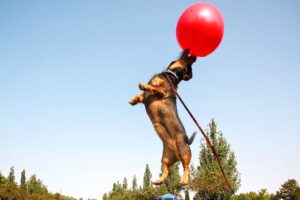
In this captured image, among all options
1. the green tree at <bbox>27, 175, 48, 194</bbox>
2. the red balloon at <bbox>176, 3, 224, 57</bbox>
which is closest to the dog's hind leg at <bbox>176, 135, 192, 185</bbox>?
the red balloon at <bbox>176, 3, 224, 57</bbox>

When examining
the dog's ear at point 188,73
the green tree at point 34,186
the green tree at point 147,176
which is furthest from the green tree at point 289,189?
the green tree at point 34,186

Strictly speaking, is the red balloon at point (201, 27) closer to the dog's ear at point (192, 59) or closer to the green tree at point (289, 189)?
the dog's ear at point (192, 59)

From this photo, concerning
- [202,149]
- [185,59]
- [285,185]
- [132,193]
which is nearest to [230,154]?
[202,149]

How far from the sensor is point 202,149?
40281 mm

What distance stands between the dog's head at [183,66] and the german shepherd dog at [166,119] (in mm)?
108

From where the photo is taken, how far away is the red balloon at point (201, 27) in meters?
4.02

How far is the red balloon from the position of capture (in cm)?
402

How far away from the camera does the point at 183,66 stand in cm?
437

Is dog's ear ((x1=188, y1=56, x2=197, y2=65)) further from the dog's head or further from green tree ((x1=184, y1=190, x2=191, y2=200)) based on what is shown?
green tree ((x1=184, y1=190, x2=191, y2=200))

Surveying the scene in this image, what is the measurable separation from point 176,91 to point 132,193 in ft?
149

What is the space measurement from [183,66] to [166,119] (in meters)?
0.77

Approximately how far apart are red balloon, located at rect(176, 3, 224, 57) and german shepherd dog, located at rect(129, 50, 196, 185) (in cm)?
49

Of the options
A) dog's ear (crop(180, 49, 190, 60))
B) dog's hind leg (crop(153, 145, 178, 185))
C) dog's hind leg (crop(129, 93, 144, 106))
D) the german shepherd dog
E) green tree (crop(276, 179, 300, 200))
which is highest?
green tree (crop(276, 179, 300, 200))

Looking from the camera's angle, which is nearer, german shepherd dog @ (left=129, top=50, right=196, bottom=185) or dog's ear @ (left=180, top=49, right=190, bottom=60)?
german shepherd dog @ (left=129, top=50, right=196, bottom=185)
